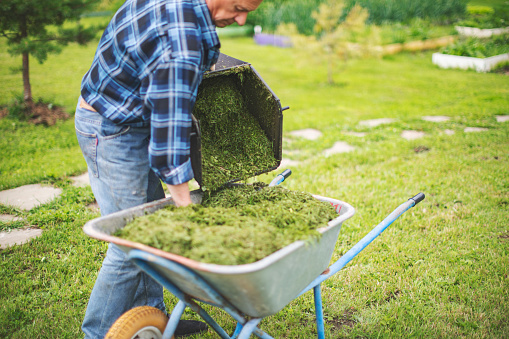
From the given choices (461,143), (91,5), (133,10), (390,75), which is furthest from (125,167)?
(390,75)

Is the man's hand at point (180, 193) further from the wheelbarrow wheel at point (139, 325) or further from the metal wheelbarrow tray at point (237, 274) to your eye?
the wheelbarrow wheel at point (139, 325)

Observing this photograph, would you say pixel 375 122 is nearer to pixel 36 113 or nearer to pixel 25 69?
pixel 36 113

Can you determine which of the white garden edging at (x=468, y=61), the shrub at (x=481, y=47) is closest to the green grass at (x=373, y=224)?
the white garden edging at (x=468, y=61)

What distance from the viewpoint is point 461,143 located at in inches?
211

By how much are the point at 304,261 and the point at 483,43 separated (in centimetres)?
Answer: 1274

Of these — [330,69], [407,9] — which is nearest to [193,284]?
[330,69]

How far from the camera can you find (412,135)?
231 inches

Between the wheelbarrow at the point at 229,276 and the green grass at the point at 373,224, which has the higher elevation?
the wheelbarrow at the point at 229,276

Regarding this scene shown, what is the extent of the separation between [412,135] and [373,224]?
2.83 meters

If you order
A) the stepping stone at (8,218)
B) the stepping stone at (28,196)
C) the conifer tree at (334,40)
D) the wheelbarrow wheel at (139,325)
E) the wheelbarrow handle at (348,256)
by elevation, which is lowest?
the stepping stone at (8,218)

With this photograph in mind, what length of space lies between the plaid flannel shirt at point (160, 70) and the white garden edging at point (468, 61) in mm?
10747

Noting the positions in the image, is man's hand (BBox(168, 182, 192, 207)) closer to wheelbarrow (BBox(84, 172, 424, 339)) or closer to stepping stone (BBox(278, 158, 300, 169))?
wheelbarrow (BBox(84, 172, 424, 339))

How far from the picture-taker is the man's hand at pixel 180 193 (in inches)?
69.5

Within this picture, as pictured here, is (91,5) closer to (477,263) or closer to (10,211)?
(10,211)
